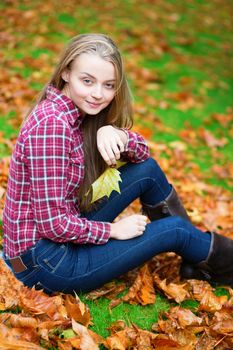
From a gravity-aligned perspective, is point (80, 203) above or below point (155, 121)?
above

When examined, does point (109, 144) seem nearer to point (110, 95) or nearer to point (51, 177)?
point (110, 95)

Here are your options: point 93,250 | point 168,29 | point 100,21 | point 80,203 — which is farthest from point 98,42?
point 168,29

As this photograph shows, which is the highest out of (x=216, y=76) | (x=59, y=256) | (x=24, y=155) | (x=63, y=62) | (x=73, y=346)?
(x=63, y=62)

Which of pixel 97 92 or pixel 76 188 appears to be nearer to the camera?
pixel 97 92

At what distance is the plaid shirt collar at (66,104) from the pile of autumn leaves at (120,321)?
2.81 feet

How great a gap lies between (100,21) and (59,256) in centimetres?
596

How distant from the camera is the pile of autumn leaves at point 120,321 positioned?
2.06 metres

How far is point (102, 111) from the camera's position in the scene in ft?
8.54

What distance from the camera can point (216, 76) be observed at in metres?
6.98

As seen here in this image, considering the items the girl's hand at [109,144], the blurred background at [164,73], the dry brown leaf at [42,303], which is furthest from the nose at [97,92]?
the blurred background at [164,73]

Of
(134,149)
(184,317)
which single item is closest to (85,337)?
(184,317)

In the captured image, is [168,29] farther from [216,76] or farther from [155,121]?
[155,121]

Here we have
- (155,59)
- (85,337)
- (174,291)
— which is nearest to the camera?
(85,337)

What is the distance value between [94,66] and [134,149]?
1.83 feet
